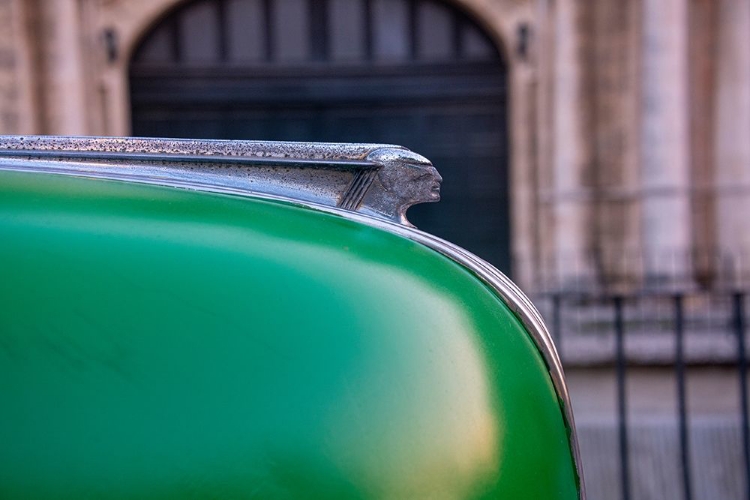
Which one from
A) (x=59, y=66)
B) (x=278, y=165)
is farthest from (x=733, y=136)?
(x=278, y=165)

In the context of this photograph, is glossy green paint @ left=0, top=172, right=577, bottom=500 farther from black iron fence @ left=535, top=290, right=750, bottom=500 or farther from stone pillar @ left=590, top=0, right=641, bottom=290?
stone pillar @ left=590, top=0, right=641, bottom=290

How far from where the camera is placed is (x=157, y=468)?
820 millimetres

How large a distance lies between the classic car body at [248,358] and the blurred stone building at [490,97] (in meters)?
6.70

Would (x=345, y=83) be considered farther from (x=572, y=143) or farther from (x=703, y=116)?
(x=703, y=116)

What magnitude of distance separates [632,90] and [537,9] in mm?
1272

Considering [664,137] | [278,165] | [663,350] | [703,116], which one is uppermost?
[703,116]

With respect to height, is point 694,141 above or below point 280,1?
below

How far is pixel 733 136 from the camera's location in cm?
762

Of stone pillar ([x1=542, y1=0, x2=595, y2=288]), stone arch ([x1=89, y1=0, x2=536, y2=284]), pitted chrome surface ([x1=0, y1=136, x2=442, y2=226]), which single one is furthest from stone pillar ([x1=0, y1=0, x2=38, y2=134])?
pitted chrome surface ([x1=0, y1=136, x2=442, y2=226])

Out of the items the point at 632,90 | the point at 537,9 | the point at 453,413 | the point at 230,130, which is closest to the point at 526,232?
the point at 632,90

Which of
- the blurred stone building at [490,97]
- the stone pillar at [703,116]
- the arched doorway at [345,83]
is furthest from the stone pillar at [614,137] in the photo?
the arched doorway at [345,83]

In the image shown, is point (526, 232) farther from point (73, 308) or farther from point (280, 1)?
point (73, 308)

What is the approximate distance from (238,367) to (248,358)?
0.04ft

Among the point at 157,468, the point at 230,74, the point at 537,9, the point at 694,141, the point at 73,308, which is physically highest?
the point at 537,9
